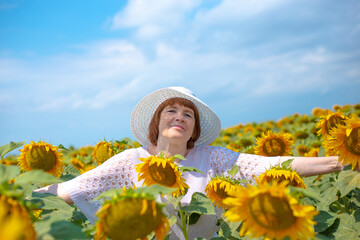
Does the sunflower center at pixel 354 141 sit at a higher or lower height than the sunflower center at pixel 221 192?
higher

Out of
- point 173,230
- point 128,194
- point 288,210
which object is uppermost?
point 128,194

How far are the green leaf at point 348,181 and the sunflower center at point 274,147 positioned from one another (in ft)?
4.58

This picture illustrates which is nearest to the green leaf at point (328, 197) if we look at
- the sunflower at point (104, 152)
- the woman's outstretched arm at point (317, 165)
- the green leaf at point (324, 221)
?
Answer: the woman's outstretched arm at point (317, 165)

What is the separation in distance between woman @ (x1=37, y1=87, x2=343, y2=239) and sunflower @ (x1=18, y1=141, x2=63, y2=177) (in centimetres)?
66

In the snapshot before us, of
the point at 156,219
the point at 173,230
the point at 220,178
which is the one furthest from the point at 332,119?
the point at 156,219

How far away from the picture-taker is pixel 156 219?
1501 mm

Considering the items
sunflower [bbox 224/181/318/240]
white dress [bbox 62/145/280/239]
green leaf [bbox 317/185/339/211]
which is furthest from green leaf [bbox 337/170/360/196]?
sunflower [bbox 224/181/318/240]

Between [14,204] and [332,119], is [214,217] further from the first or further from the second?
[14,204]

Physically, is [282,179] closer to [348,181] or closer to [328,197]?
[348,181]

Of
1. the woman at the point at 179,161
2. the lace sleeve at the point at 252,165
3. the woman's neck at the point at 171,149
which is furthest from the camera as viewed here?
the woman's neck at the point at 171,149

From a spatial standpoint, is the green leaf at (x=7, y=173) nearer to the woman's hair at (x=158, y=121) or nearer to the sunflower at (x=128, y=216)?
the sunflower at (x=128, y=216)

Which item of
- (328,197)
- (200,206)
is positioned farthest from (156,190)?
(328,197)

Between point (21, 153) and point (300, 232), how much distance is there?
2971 millimetres

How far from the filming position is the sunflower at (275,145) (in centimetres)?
389
